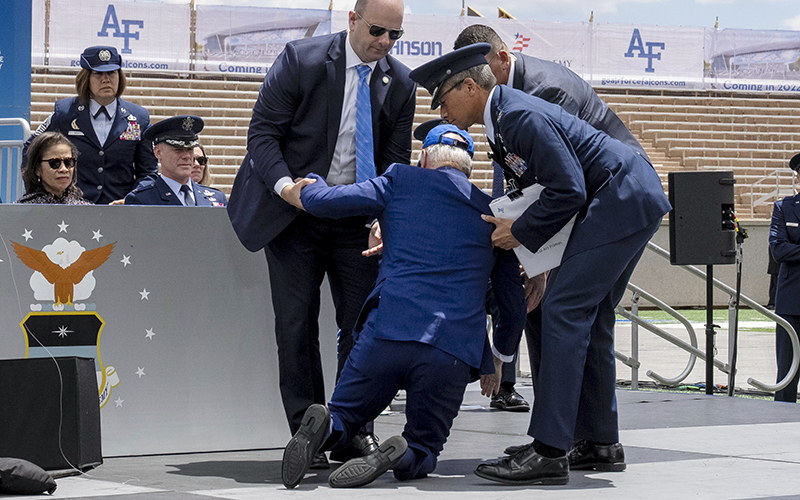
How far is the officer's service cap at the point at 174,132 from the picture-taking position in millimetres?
5035

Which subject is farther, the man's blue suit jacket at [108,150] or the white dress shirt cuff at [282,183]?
the man's blue suit jacket at [108,150]

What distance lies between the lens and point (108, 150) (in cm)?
503

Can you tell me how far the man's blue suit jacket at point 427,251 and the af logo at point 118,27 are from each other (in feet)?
55.1

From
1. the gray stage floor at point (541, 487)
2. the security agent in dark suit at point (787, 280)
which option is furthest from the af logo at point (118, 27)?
the gray stage floor at point (541, 487)

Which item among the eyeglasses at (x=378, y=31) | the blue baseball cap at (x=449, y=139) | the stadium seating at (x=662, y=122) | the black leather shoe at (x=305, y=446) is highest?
the stadium seating at (x=662, y=122)

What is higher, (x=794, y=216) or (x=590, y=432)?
(x=794, y=216)

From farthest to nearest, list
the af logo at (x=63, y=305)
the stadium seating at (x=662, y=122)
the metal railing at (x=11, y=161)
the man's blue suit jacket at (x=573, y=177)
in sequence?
the stadium seating at (x=662, y=122) → the metal railing at (x=11, y=161) → the af logo at (x=63, y=305) → the man's blue suit jacket at (x=573, y=177)

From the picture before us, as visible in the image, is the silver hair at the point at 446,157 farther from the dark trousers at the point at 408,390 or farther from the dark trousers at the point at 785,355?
the dark trousers at the point at 785,355

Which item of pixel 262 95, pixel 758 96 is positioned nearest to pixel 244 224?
pixel 262 95

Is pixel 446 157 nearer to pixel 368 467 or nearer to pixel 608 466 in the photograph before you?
pixel 368 467

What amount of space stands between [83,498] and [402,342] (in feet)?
3.40

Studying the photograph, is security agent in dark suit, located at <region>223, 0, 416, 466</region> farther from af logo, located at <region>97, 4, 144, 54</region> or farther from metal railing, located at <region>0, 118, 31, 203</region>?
af logo, located at <region>97, 4, 144, 54</region>

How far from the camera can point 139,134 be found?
5133 millimetres

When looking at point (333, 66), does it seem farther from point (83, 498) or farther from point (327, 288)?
point (83, 498)
